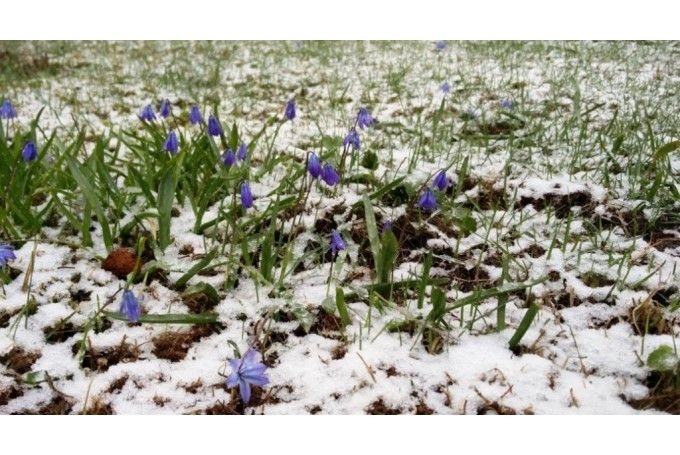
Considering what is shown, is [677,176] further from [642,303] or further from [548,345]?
[548,345]

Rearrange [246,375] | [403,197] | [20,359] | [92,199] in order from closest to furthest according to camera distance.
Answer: [246,375] < [20,359] < [92,199] < [403,197]

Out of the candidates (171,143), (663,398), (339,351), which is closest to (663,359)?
(663,398)

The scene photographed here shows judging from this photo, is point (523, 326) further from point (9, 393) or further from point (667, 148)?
point (9, 393)

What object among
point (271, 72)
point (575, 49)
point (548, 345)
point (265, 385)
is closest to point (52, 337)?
point (265, 385)

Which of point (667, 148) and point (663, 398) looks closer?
point (663, 398)

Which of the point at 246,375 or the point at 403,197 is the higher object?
the point at 403,197
